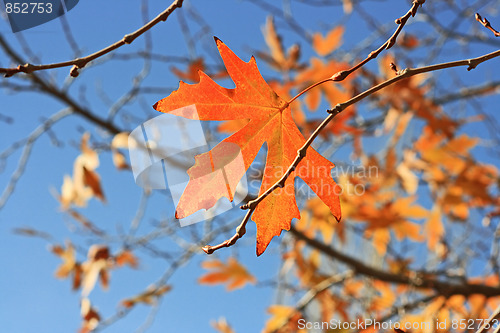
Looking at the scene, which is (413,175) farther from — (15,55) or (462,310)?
(15,55)

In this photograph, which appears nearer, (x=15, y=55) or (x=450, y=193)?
(x=15, y=55)

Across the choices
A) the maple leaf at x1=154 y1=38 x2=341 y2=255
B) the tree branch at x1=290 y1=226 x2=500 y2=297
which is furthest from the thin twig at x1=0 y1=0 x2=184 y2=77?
the tree branch at x1=290 y1=226 x2=500 y2=297

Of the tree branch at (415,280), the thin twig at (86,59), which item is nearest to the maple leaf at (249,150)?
the thin twig at (86,59)

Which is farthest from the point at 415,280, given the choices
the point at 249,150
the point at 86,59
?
the point at 86,59

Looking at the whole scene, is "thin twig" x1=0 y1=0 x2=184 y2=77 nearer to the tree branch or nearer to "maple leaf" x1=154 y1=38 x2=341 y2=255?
"maple leaf" x1=154 y1=38 x2=341 y2=255

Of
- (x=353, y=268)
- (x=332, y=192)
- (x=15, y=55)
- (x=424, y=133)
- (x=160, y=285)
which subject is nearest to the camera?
(x=332, y=192)

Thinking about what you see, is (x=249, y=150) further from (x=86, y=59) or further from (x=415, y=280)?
(x=415, y=280)

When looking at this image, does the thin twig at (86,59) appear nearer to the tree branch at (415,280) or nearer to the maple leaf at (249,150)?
the maple leaf at (249,150)

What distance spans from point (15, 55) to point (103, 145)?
564 mm

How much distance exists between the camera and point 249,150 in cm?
58

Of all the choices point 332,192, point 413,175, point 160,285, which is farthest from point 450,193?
point 332,192

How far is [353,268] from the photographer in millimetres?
1801

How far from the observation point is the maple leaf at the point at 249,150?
521 mm

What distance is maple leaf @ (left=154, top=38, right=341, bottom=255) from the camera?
521 millimetres
